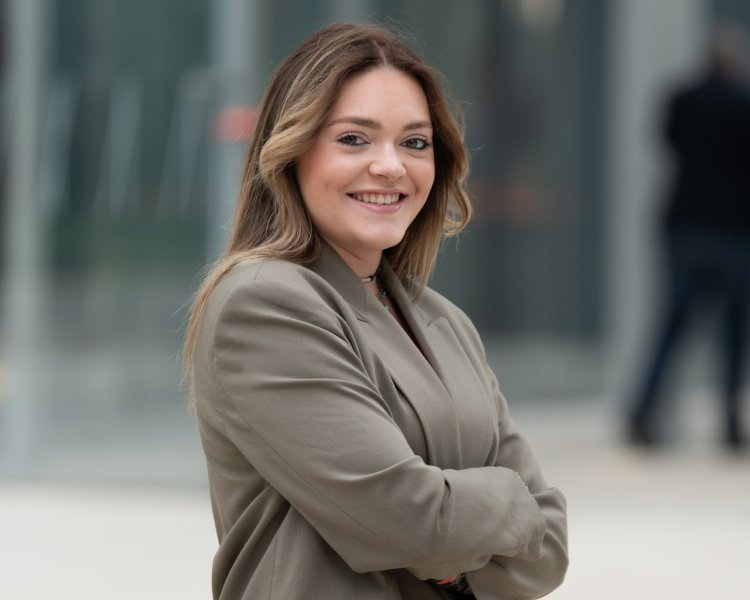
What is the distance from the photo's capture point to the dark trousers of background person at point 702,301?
7.55m

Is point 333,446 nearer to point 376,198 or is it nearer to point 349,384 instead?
point 349,384

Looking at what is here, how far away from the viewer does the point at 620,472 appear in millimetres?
7246

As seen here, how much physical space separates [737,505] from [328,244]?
14.4 feet

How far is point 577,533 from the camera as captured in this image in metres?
5.84

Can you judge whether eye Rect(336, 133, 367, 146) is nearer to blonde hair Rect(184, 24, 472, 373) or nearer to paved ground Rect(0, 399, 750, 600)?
blonde hair Rect(184, 24, 472, 373)

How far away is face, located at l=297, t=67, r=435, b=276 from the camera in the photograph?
7.84ft

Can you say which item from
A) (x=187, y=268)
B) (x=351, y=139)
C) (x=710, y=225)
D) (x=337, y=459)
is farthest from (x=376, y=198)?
(x=710, y=225)

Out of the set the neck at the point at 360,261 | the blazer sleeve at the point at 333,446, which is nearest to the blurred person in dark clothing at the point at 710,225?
the neck at the point at 360,261

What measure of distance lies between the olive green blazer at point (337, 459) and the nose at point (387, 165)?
153 mm

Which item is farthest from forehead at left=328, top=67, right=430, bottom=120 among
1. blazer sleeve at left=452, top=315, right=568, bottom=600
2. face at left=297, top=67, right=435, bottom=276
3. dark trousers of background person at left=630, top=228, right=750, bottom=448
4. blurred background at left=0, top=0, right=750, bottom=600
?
dark trousers of background person at left=630, top=228, right=750, bottom=448

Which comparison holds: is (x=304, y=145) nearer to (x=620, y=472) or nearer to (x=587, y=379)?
(x=620, y=472)

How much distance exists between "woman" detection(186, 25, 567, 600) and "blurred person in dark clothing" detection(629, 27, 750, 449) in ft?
16.6

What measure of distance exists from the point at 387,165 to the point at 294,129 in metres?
0.15

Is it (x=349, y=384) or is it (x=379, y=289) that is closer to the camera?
(x=349, y=384)
